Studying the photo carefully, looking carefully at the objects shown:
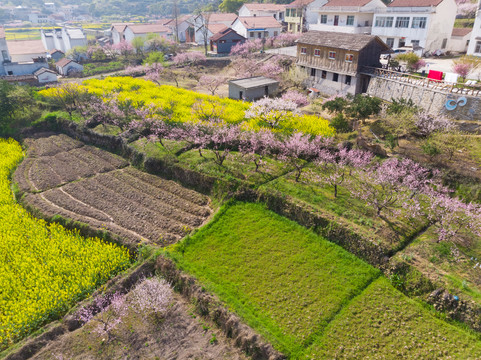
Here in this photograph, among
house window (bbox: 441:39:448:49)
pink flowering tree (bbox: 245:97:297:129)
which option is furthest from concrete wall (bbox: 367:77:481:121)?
house window (bbox: 441:39:448:49)

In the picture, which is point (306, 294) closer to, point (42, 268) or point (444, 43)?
point (42, 268)

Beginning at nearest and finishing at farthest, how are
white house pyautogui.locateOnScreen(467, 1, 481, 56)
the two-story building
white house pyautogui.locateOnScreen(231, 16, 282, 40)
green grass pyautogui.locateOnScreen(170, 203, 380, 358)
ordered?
green grass pyautogui.locateOnScreen(170, 203, 380, 358) → the two-story building → white house pyautogui.locateOnScreen(467, 1, 481, 56) → white house pyautogui.locateOnScreen(231, 16, 282, 40)

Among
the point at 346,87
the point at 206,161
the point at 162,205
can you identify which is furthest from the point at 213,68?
the point at 162,205

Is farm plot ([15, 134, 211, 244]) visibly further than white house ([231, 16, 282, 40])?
No

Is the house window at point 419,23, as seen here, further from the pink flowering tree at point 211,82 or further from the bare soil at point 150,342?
the bare soil at point 150,342

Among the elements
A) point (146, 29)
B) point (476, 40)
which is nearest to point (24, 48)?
point (146, 29)

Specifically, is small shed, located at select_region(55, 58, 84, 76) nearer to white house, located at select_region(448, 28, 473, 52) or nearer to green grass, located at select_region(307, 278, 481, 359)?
white house, located at select_region(448, 28, 473, 52)
